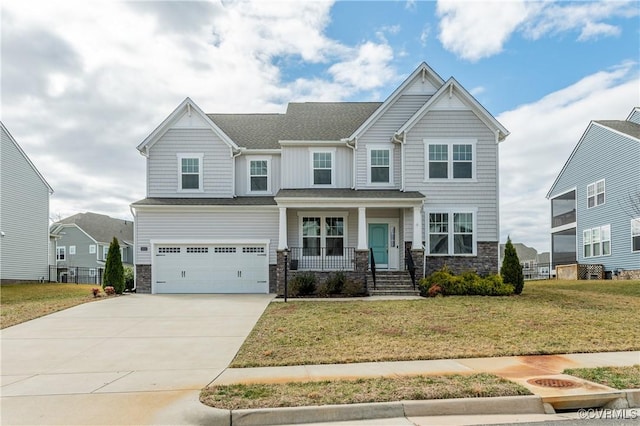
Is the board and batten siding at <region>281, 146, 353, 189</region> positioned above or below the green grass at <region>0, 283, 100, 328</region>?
above

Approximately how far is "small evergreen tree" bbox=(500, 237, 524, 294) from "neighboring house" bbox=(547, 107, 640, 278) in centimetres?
1056

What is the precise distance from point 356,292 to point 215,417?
12.4 m

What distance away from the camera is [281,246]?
1947 cm

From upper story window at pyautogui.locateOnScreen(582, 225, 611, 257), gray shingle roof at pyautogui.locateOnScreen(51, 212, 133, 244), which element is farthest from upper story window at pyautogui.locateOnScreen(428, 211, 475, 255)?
gray shingle roof at pyautogui.locateOnScreen(51, 212, 133, 244)

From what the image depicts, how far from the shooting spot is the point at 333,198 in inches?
774

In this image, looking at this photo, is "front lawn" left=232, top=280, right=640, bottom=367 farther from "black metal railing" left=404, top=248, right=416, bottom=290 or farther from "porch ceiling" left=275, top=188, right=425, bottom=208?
"porch ceiling" left=275, top=188, right=425, bottom=208

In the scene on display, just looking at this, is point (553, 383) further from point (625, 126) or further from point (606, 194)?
point (625, 126)

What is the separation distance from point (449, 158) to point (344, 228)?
529 cm

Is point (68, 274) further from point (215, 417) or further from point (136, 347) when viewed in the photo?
point (215, 417)

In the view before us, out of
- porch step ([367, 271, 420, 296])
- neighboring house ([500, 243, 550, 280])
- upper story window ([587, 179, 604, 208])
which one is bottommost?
neighboring house ([500, 243, 550, 280])

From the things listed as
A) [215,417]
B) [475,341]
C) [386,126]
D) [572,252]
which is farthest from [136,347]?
[572,252]

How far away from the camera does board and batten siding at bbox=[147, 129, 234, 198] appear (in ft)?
72.9

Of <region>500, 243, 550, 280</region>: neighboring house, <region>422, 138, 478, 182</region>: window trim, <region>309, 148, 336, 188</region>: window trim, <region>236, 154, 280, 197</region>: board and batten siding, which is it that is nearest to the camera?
<region>422, 138, 478, 182</region>: window trim

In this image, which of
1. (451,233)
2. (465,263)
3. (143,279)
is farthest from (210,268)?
(465,263)
